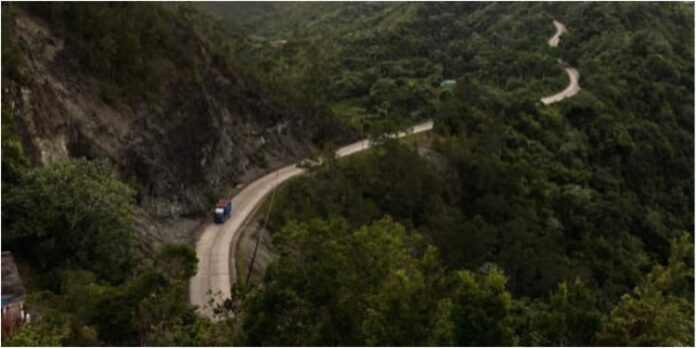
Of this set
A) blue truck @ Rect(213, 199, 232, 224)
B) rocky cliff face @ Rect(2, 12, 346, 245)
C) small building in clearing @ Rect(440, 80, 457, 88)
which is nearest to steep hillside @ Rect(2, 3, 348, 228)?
rocky cliff face @ Rect(2, 12, 346, 245)

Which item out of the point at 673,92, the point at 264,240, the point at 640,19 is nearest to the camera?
the point at 264,240

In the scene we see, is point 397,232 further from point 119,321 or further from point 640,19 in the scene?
point 640,19

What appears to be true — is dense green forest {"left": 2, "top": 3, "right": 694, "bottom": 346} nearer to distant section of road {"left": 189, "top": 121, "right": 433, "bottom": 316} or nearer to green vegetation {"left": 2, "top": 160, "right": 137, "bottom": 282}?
green vegetation {"left": 2, "top": 160, "right": 137, "bottom": 282}

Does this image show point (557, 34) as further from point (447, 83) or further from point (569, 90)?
point (447, 83)

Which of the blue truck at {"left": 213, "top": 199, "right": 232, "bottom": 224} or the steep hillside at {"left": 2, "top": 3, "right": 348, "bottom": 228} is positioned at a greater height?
the steep hillside at {"left": 2, "top": 3, "right": 348, "bottom": 228}

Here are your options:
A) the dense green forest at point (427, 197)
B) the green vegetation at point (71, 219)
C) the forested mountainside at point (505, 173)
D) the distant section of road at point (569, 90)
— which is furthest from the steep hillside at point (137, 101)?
the distant section of road at point (569, 90)

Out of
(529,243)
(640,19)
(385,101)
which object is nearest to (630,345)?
(529,243)

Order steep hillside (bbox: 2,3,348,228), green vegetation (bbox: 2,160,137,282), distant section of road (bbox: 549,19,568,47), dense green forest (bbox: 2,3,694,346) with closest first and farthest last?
1. dense green forest (bbox: 2,3,694,346)
2. green vegetation (bbox: 2,160,137,282)
3. steep hillside (bbox: 2,3,348,228)
4. distant section of road (bbox: 549,19,568,47)
